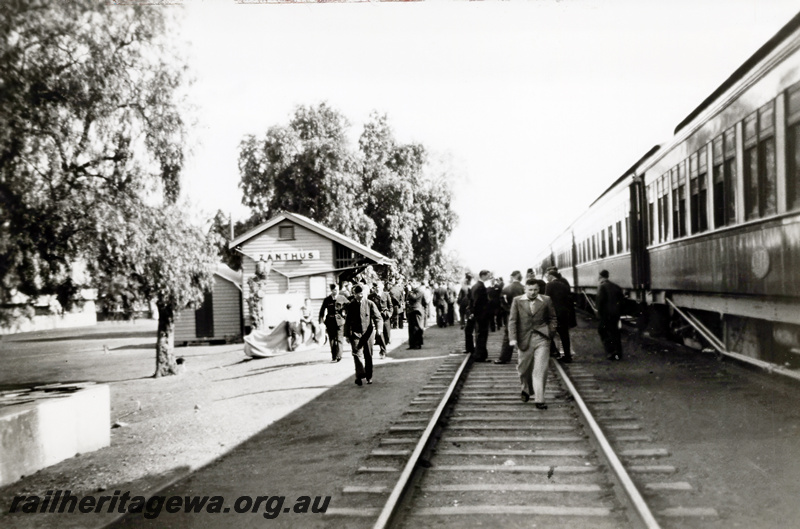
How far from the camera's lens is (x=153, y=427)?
10398 millimetres

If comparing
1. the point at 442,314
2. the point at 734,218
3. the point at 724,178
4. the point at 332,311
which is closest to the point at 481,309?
the point at 332,311

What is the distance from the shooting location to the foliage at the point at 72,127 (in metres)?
8.87

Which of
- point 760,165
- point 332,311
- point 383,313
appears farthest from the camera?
point 383,313

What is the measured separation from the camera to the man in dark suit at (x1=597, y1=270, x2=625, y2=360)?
1341cm

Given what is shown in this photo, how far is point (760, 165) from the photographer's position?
27.5 feet

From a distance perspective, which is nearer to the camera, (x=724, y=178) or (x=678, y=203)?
(x=724, y=178)

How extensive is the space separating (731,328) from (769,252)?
3.19 metres

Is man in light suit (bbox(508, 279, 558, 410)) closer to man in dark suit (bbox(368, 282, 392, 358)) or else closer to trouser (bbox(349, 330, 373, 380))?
trouser (bbox(349, 330, 373, 380))

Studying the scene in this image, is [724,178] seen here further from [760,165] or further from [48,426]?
[48,426]

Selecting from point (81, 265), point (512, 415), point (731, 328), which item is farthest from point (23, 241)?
point (731, 328)

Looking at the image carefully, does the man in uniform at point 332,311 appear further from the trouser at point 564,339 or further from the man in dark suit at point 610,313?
the man in dark suit at point 610,313

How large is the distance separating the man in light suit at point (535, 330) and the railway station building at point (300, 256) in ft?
57.2

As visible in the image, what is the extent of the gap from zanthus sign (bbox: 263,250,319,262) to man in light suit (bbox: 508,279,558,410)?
718 inches

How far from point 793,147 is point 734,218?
6.22 ft
